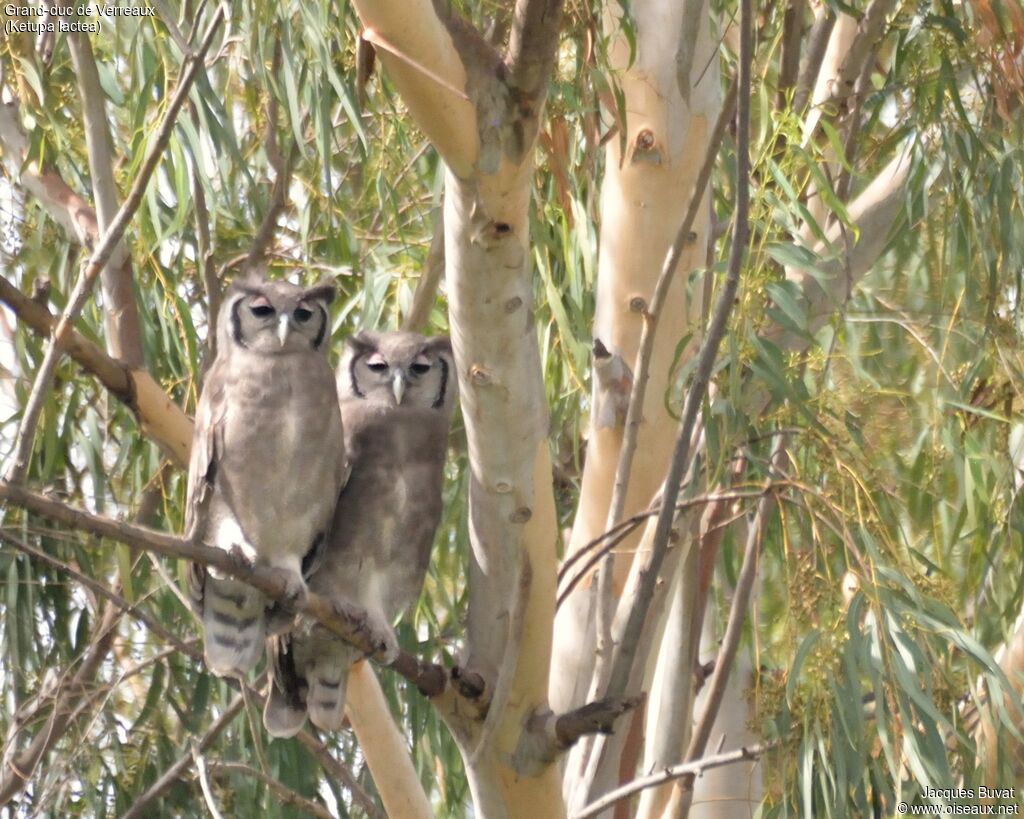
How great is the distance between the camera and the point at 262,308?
270 centimetres

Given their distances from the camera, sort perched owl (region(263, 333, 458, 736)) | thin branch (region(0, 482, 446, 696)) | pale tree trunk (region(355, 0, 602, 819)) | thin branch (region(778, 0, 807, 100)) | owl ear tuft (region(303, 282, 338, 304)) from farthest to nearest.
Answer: thin branch (region(778, 0, 807, 100)), perched owl (region(263, 333, 458, 736)), owl ear tuft (region(303, 282, 338, 304)), pale tree trunk (region(355, 0, 602, 819)), thin branch (region(0, 482, 446, 696))

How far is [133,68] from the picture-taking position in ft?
10.0

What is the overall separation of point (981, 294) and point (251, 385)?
4.51ft

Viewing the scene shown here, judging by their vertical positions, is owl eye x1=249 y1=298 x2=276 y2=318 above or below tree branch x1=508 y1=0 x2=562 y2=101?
above

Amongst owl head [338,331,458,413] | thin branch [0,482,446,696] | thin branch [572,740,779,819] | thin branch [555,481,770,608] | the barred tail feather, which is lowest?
thin branch [572,740,779,819]

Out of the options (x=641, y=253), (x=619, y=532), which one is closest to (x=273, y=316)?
(x=641, y=253)

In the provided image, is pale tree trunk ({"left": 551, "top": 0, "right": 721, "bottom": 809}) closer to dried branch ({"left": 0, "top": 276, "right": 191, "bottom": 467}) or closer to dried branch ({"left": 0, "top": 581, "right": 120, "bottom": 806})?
dried branch ({"left": 0, "top": 276, "right": 191, "bottom": 467})

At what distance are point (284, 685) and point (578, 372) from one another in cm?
80

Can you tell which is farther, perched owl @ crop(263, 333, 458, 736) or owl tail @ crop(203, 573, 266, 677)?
perched owl @ crop(263, 333, 458, 736)

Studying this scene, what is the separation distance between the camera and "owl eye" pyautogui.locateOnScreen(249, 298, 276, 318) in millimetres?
2695

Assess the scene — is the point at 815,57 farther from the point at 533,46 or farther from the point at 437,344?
the point at 533,46

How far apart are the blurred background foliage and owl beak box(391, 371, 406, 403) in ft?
1.05

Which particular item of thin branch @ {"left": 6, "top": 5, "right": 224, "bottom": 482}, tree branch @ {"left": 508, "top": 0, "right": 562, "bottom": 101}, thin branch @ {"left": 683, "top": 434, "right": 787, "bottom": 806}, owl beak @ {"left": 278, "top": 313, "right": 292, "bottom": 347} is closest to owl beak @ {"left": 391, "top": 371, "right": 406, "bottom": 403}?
owl beak @ {"left": 278, "top": 313, "right": 292, "bottom": 347}

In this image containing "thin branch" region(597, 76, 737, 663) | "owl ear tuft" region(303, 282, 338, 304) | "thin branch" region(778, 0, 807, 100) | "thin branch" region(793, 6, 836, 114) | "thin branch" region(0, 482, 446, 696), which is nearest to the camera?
"thin branch" region(0, 482, 446, 696)
